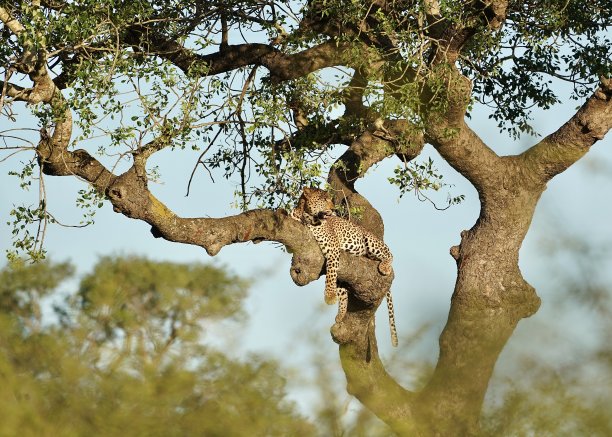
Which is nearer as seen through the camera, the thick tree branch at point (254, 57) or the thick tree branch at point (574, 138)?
the thick tree branch at point (254, 57)

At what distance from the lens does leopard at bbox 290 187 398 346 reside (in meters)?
9.52

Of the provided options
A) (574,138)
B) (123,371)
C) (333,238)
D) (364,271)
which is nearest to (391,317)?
(364,271)

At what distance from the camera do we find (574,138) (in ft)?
36.3

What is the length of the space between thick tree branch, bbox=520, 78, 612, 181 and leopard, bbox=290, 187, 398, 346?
2.49 meters

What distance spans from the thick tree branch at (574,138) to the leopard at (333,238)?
2.49 m

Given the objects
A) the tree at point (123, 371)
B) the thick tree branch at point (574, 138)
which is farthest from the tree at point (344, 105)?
the tree at point (123, 371)

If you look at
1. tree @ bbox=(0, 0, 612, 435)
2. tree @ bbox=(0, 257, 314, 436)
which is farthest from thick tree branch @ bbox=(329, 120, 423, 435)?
tree @ bbox=(0, 257, 314, 436)

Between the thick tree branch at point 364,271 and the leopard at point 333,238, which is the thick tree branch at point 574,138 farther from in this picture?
the leopard at point 333,238

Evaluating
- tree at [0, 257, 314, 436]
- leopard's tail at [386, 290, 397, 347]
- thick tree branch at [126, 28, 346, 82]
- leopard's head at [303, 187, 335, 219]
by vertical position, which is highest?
thick tree branch at [126, 28, 346, 82]

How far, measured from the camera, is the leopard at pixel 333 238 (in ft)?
31.2

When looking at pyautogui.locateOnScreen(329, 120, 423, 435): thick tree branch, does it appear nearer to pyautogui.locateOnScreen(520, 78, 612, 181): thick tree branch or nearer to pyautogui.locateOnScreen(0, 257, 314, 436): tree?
pyautogui.locateOnScreen(520, 78, 612, 181): thick tree branch

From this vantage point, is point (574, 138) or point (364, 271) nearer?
point (364, 271)

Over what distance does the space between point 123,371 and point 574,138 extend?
378 inches

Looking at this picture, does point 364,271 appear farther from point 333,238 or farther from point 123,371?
point 123,371
